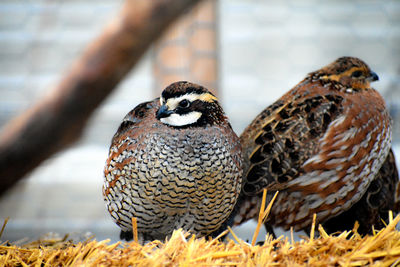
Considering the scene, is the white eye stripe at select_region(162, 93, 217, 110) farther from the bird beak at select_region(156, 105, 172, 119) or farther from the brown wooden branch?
the brown wooden branch

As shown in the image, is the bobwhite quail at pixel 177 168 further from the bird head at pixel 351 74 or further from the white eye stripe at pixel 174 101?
the bird head at pixel 351 74

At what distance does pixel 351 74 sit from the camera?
2445mm

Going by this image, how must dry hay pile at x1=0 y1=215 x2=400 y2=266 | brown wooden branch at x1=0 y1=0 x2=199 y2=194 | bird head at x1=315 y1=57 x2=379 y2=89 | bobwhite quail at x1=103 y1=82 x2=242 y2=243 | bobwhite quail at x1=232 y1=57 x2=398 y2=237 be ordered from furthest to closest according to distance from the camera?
brown wooden branch at x1=0 y1=0 x2=199 y2=194 → bird head at x1=315 y1=57 x2=379 y2=89 → bobwhite quail at x1=232 y1=57 x2=398 y2=237 → bobwhite quail at x1=103 y1=82 x2=242 y2=243 → dry hay pile at x1=0 y1=215 x2=400 y2=266

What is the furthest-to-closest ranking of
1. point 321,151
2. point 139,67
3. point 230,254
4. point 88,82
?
point 139,67 < point 88,82 < point 321,151 < point 230,254

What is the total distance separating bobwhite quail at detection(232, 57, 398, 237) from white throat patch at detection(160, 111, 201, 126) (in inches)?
16.5

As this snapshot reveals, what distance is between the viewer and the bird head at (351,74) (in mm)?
2438

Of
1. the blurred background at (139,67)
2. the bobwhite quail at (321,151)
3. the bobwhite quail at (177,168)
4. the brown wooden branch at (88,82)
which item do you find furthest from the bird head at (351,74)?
the blurred background at (139,67)

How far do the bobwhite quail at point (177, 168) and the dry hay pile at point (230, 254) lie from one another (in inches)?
9.6

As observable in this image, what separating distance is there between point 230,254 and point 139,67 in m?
2.88

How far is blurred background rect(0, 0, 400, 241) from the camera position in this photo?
4.63 meters

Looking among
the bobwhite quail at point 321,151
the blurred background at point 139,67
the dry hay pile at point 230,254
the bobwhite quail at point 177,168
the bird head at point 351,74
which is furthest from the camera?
the blurred background at point 139,67

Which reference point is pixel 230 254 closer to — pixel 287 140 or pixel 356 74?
pixel 287 140

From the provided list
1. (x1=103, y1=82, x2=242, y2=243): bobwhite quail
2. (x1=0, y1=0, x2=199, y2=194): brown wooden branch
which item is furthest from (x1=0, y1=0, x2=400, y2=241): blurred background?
(x1=103, y1=82, x2=242, y2=243): bobwhite quail

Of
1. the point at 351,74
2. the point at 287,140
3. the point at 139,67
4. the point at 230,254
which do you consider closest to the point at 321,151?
the point at 287,140
